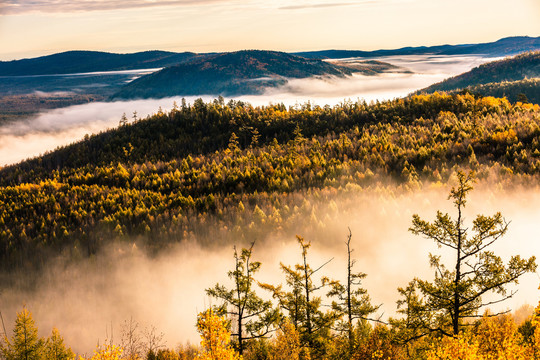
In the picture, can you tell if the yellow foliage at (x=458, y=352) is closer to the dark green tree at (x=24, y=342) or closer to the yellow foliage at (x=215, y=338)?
the yellow foliage at (x=215, y=338)

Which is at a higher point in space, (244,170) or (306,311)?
(244,170)

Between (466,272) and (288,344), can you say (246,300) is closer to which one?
(288,344)

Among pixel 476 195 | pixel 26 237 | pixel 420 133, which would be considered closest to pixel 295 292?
pixel 476 195

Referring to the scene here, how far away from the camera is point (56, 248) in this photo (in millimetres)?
42500

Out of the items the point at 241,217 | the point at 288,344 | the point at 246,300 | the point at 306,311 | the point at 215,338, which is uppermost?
the point at 215,338

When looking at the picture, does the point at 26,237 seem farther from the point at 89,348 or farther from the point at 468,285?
the point at 468,285

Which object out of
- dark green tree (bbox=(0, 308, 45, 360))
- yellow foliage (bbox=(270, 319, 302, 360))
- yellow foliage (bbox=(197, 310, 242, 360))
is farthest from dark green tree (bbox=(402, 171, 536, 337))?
dark green tree (bbox=(0, 308, 45, 360))

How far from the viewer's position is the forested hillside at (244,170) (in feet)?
144

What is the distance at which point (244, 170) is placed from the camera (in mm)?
61250

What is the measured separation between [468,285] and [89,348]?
32.9 m

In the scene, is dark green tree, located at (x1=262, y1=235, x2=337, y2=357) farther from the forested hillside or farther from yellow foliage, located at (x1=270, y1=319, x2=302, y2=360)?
the forested hillside

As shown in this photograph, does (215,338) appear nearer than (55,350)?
Yes

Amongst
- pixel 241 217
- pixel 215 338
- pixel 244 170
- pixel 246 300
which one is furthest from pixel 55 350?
pixel 244 170

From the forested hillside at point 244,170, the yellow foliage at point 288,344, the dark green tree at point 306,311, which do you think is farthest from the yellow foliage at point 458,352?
the forested hillside at point 244,170
